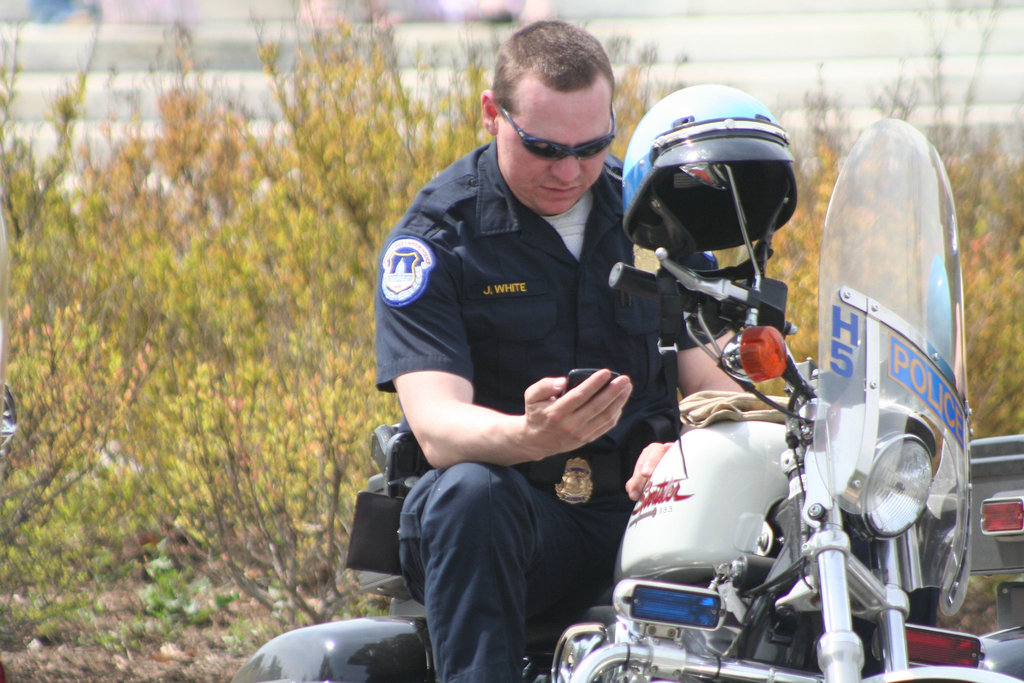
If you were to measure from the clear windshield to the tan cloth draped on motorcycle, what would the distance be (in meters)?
0.21

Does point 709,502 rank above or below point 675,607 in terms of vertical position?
above

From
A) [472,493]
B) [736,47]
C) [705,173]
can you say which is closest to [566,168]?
[705,173]

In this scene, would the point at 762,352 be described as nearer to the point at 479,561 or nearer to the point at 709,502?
the point at 709,502

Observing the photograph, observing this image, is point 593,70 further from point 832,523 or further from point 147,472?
point 147,472

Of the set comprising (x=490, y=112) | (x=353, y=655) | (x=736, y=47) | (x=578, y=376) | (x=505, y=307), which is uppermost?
(x=736, y=47)

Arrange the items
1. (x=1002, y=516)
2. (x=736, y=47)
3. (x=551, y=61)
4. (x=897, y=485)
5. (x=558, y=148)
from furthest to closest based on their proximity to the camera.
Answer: (x=736, y=47), (x=551, y=61), (x=558, y=148), (x=1002, y=516), (x=897, y=485)

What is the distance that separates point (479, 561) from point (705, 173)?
73 cm

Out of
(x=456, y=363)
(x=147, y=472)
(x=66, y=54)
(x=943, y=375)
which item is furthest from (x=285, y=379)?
(x=66, y=54)

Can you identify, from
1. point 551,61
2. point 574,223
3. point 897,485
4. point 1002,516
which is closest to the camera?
point 897,485

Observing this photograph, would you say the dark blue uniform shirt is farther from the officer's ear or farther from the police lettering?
the police lettering

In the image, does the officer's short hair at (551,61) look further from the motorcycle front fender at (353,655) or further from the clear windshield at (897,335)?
the motorcycle front fender at (353,655)

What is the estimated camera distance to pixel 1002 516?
7.82 feet

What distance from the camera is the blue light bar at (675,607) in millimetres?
1881

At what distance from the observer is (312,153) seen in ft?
20.2
